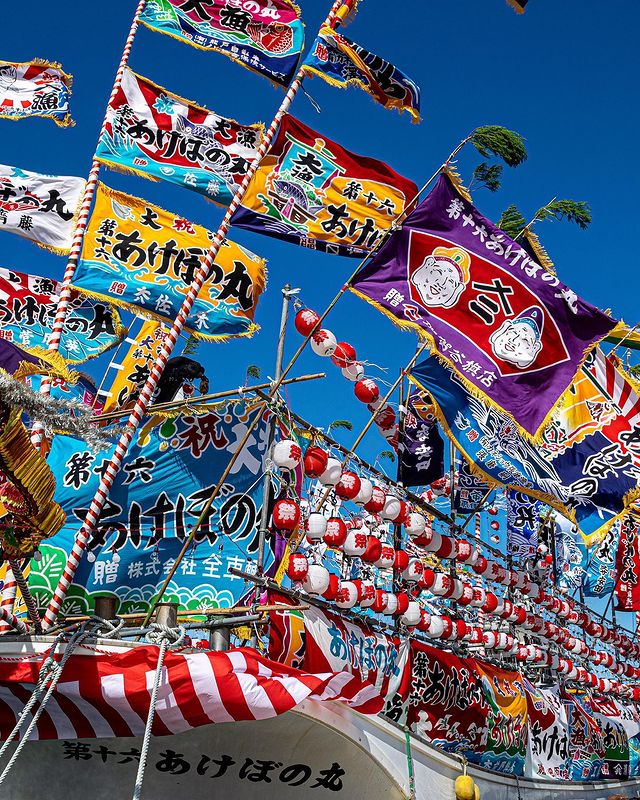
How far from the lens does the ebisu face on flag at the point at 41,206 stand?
36.2 feet

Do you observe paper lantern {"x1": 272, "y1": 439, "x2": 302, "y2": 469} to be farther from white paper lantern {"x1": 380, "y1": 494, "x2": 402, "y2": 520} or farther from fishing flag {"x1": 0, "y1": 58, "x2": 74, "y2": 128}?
fishing flag {"x1": 0, "y1": 58, "x2": 74, "y2": 128}

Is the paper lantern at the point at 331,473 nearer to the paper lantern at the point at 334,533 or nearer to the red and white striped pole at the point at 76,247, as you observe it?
the paper lantern at the point at 334,533

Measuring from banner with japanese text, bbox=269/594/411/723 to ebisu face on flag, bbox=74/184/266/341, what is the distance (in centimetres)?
396

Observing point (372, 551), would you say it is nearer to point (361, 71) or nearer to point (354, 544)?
point (354, 544)

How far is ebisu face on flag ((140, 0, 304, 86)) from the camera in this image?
37.2 feet

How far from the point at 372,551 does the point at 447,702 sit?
10.9 feet

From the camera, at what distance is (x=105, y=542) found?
1088cm

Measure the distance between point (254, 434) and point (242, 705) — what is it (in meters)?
4.46

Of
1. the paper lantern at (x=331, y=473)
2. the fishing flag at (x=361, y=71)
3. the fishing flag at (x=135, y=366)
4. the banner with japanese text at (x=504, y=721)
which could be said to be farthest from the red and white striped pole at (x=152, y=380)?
the banner with japanese text at (x=504, y=721)

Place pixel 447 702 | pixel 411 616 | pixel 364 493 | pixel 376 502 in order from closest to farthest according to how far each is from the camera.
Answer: pixel 364 493, pixel 376 502, pixel 411 616, pixel 447 702

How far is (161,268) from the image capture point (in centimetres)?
1124

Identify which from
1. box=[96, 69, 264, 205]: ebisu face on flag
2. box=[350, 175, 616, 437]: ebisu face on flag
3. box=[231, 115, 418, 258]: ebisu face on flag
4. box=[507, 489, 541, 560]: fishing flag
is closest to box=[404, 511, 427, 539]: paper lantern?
box=[350, 175, 616, 437]: ebisu face on flag

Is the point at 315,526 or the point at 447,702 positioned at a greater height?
the point at 315,526

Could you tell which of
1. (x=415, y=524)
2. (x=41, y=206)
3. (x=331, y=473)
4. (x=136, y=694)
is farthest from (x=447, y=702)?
(x=41, y=206)
